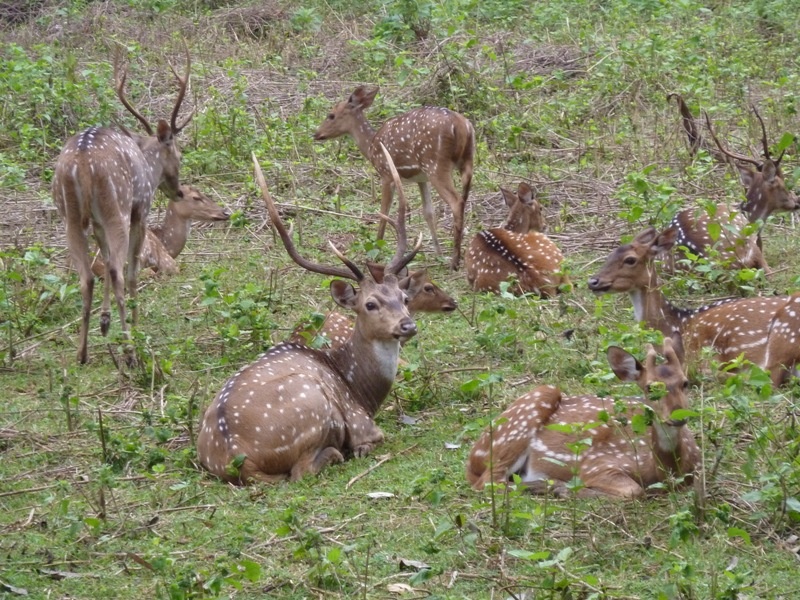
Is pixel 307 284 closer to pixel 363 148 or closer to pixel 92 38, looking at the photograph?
pixel 363 148

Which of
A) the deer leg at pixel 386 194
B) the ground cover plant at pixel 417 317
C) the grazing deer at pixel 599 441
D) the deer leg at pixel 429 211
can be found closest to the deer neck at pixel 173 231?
the ground cover plant at pixel 417 317

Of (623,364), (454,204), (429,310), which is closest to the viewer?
(623,364)

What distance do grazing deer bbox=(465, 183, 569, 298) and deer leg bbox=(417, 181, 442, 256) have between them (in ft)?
2.59

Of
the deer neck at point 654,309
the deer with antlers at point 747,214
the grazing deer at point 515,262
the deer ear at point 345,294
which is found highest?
the deer ear at point 345,294

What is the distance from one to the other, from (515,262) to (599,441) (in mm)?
3499

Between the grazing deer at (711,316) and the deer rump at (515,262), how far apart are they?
103 centimetres

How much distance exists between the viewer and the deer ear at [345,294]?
24.3 ft

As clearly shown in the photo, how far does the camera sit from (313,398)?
6781 millimetres

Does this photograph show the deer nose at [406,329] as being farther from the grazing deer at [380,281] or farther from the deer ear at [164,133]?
the deer ear at [164,133]

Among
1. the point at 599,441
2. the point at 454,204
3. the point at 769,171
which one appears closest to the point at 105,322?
the point at 454,204

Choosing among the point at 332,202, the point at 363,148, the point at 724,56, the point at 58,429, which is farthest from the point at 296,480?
the point at 724,56

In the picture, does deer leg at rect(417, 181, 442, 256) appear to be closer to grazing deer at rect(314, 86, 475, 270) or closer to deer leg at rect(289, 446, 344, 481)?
grazing deer at rect(314, 86, 475, 270)

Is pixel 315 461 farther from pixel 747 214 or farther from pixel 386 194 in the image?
pixel 386 194

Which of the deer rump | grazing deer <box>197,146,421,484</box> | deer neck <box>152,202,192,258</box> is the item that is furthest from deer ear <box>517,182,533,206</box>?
grazing deer <box>197,146,421,484</box>
